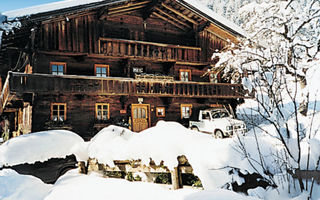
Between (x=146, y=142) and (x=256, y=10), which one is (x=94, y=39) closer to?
(x=256, y=10)

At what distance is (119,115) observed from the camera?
15.6 meters

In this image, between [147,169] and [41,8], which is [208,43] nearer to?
[41,8]

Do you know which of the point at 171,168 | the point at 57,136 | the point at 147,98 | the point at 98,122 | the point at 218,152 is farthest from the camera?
the point at 147,98

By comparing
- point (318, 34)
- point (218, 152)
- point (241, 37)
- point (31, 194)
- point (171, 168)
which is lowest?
point (31, 194)

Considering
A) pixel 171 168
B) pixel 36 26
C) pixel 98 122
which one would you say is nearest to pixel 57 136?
pixel 171 168

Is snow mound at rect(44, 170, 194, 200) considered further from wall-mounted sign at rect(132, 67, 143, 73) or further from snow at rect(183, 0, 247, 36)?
snow at rect(183, 0, 247, 36)

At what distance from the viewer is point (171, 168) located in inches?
179

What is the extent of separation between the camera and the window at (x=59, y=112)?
13977 millimetres

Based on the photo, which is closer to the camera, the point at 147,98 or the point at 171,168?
the point at 171,168

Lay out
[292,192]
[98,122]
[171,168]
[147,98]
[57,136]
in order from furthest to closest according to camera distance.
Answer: [147,98] < [98,122] < [57,136] < [171,168] < [292,192]

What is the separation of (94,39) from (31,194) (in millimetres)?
11724

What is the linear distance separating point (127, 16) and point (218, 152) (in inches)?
590

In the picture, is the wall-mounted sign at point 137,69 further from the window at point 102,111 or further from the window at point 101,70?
the window at point 102,111

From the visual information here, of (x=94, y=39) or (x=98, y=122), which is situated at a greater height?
(x=94, y=39)
